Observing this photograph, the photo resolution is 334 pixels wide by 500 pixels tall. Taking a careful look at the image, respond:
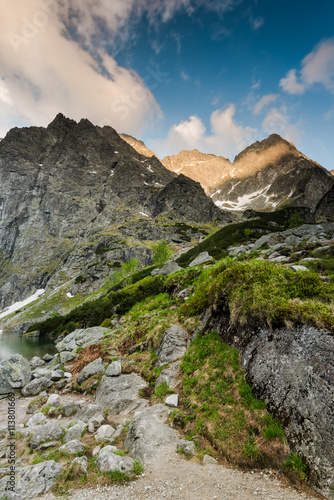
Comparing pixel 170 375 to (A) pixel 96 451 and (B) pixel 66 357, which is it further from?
(B) pixel 66 357

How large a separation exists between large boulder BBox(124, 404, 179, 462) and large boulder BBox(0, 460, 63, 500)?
6.37 ft

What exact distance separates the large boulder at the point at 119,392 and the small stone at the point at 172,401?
209cm

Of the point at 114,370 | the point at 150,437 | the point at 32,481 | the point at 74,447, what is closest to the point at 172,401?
the point at 150,437

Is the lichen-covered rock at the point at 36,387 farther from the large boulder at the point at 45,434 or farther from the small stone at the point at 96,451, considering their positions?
the small stone at the point at 96,451

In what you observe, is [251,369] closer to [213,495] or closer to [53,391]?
[213,495]

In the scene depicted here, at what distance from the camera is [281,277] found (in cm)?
760

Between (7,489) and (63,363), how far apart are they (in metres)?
14.4

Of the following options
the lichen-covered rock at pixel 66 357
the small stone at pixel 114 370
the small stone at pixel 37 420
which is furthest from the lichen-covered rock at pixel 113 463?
the lichen-covered rock at pixel 66 357

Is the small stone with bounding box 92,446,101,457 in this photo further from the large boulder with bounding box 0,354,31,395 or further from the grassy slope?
the large boulder with bounding box 0,354,31,395

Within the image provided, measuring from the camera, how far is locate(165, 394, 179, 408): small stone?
7.44 meters

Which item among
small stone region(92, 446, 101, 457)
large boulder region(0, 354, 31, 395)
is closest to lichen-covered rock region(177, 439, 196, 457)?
small stone region(92, 446, 101, 457)

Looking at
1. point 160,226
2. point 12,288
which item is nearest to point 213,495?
point 160,226

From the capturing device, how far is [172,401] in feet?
24.7

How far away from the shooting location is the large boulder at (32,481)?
16.3 ft
